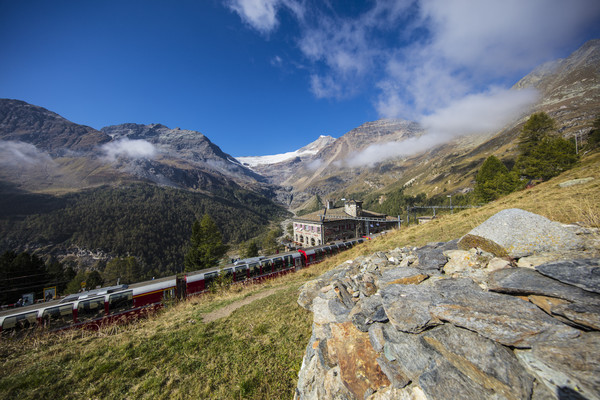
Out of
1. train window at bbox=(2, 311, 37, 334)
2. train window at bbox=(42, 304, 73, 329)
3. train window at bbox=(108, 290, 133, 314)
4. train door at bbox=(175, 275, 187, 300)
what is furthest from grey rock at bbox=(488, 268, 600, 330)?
train window at bbox=(2, 311, 37, 334)

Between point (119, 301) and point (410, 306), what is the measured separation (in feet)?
65.5


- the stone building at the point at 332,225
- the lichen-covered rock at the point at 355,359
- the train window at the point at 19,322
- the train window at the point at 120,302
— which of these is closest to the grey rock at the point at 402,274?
the lichen-covered rock at the point at 355,359

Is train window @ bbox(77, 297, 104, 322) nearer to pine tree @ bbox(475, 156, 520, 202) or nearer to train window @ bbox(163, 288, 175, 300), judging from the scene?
train window @ bbox(163, 288, 175, 300)

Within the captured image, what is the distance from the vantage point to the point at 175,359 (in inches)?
282

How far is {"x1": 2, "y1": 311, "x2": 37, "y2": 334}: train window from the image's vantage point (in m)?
12.4

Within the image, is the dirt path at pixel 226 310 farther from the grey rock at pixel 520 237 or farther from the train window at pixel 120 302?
the grey rock at pixel 520 237

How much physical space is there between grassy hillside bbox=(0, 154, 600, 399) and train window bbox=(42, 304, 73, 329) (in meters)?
5.38

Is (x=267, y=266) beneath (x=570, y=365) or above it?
beneath

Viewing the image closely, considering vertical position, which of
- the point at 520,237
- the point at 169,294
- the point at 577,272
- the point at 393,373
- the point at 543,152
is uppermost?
the point at 543,152

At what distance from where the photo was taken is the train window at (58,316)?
12.9m

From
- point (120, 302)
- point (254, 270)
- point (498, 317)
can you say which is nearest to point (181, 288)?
point (120, 302)

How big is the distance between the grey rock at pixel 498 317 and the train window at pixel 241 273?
2004 cm

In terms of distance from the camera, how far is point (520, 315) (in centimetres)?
300

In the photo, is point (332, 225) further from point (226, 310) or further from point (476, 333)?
point (476, 333)
